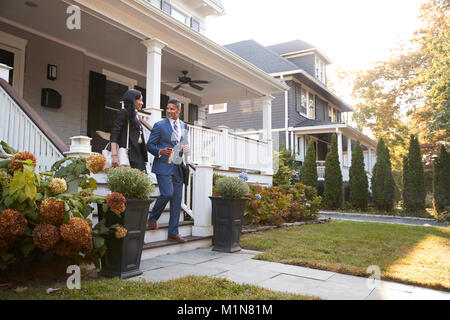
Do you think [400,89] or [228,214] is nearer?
[228,214]

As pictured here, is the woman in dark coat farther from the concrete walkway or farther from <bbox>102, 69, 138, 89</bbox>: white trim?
<bbox>102, 69, 138, 89</bbox>: white trim

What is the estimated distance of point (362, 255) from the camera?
15.3 feet

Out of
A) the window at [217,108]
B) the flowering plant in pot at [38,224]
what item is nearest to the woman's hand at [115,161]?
the flowering plant in pot at [38,224]

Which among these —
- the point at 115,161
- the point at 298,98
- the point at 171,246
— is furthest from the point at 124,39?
the point at 298,98

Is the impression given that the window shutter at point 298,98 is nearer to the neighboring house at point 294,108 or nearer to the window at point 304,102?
the neighboring house at point 294,108

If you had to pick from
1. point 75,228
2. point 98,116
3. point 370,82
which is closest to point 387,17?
point 370,82

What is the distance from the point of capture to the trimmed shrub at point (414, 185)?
1344 centimetres

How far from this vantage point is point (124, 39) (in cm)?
705

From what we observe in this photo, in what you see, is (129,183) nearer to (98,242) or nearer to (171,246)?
(98,242)

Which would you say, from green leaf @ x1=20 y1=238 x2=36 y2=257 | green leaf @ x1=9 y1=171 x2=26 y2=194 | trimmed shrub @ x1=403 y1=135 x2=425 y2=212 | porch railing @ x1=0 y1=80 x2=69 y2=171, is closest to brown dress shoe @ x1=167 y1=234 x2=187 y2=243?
porch railing @ x1=0 y1=80 x2=69 y2=171

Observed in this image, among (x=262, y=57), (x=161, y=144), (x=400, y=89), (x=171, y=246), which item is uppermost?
(x=262, y=57)

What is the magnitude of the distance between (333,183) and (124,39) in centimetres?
1073

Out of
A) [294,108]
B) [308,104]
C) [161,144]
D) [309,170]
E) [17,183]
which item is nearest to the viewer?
[17,183]

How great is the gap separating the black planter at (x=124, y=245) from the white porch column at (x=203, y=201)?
5.67 ft
